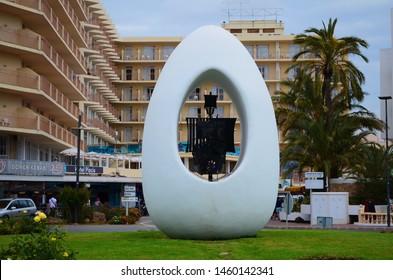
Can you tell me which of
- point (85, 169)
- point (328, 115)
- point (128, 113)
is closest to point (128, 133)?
point (128, 113)

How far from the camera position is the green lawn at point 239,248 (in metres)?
15.4

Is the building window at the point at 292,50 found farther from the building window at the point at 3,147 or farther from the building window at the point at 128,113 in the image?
the building window at the point at 3,147

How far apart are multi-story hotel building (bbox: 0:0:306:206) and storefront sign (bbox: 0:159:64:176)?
6 centimetres

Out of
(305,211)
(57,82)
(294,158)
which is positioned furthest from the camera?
(57,82)

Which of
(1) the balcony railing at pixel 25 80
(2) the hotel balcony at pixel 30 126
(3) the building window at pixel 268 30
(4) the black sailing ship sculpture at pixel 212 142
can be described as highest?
(3) the building window at pixel 268 30

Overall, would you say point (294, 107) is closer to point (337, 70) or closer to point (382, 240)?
point (337, 70)

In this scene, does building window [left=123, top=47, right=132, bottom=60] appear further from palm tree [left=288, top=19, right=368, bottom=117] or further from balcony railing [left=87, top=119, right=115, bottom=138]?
palm tree [left=288, top=19, right=368, bottom=117]

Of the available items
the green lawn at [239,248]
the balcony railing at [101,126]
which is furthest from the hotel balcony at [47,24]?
the green lawn at [239,248]

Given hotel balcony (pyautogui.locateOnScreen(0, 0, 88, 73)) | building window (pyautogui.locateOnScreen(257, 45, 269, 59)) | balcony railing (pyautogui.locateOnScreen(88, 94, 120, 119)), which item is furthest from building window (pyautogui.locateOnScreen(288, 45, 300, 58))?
hotel balcony (pyautogui.locateOnScreen(0, 0, 88, 73))

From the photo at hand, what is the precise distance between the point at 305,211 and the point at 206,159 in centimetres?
2267

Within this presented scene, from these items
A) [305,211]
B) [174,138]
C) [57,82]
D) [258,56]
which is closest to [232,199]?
[174,138]

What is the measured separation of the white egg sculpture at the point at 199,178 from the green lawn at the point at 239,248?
0.51m

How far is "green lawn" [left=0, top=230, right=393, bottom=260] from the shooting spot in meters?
15.4

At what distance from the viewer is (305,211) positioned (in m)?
41.8
